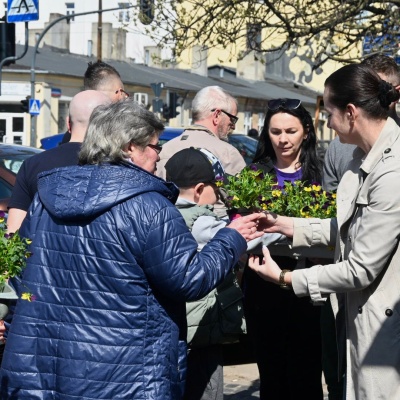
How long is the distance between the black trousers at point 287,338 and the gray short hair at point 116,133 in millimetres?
1580

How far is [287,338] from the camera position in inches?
206

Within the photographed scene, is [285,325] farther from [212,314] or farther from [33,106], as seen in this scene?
[33,106]

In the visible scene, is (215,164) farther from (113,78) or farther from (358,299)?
(113,78)

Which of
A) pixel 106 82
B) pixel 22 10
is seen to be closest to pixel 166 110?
pixel 22 10

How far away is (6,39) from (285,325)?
742 cm

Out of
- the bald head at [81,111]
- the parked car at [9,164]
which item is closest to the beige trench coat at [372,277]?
the bald head at [81,111]

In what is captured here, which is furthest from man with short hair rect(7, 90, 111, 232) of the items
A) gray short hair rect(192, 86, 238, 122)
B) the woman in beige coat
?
the woman in beige coat

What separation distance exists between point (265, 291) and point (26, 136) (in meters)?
36.0

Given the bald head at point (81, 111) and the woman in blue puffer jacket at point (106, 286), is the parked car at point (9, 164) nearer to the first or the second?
the bald head at point (81, 111)

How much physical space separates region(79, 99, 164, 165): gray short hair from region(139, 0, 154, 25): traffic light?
8.10 meters

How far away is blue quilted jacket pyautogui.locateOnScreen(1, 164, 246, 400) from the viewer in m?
3.71

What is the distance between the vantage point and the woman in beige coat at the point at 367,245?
3.69m

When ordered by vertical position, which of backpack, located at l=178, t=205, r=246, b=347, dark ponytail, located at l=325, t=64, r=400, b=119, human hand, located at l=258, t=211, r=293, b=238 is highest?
dark ponytail, located at l=325, t=64, r=400, b=119

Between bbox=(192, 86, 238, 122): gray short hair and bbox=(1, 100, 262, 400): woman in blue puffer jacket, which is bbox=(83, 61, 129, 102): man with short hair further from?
bbox=(1, 100, 262, 400): woman in blue puffer jacket
